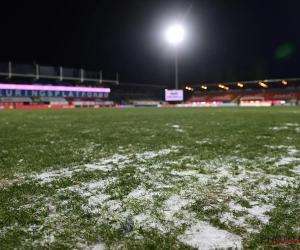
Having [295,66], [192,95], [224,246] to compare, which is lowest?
[224,246]

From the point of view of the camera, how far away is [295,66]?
59750 millimetres

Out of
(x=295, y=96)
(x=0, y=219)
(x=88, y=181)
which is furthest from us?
(x=295, y=96)

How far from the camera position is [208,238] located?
5.50ft

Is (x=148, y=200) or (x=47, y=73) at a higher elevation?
(x=47, y=73)

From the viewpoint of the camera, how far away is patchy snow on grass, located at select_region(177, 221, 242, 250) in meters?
1.60

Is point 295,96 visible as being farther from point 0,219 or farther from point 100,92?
point 0,219

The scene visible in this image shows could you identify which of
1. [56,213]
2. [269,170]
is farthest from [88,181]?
[269,170]

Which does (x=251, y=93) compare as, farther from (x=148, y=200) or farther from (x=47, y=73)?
(x=148, y=200)

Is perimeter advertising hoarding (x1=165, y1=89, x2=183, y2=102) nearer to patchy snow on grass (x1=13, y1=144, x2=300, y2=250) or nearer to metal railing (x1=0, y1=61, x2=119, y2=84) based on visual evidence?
metal railing (x1=0, y1=61, x2=119, y2=84)

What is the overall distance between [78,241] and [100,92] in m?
63.2

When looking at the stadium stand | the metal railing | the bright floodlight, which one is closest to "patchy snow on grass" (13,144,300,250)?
the bright floodlight

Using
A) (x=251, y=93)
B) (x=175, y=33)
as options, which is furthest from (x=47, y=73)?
(x=251, y=93)

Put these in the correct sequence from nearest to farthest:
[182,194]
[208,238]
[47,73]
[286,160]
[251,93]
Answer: [208,238] → [182,194] → [286,160] → [47,73] → [251,93]

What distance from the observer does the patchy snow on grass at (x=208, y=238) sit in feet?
5.24
